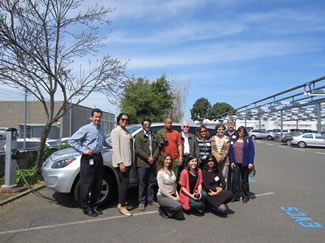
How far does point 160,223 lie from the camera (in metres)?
4.34

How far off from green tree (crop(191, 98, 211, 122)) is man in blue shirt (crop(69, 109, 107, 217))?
70750 mm

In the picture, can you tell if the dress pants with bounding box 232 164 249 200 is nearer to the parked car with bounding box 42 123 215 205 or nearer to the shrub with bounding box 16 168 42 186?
the parked car with bounding box 42 123 215 205

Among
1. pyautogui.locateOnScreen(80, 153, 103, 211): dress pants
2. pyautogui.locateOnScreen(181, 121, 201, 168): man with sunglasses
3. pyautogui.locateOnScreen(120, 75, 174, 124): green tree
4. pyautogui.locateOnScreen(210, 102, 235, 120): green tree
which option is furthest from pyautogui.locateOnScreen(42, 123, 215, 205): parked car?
pyautogui.locateOnScreen(210, 102, 235, 120): green tree

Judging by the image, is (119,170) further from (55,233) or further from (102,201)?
(55,233)

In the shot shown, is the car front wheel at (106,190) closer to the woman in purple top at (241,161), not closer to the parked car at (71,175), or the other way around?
the parked car at (71,175)

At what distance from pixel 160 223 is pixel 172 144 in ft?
5.19

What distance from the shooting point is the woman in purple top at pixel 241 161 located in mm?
5695

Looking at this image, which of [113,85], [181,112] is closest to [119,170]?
[113,85]

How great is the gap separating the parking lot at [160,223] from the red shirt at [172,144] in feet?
3.83

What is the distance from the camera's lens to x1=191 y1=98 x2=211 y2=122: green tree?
74.9 metres

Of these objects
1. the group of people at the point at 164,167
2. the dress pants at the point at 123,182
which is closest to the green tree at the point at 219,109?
the group of people at the point at 164,167

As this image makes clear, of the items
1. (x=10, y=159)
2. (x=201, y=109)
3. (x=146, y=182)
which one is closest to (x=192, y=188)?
(x=146, y=182)

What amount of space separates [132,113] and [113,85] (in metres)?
11.7

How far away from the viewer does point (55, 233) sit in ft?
12.8
